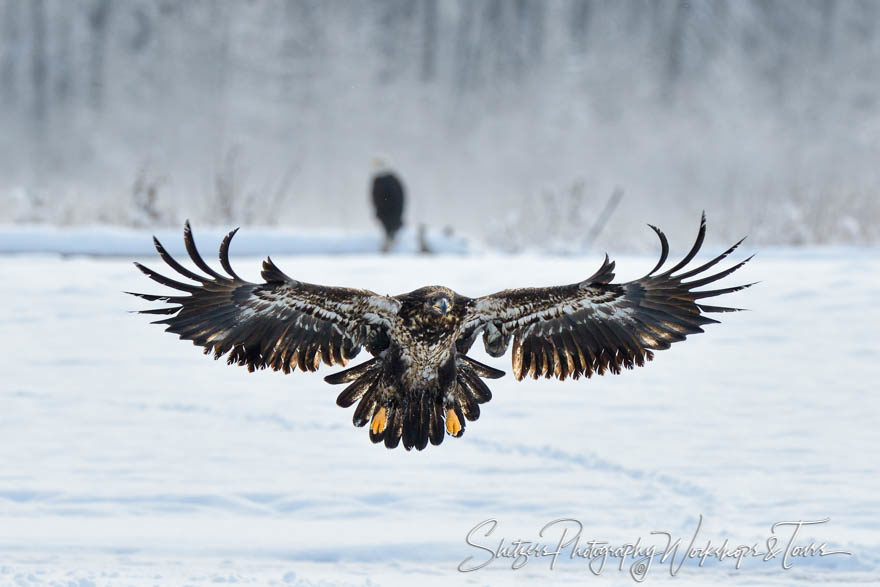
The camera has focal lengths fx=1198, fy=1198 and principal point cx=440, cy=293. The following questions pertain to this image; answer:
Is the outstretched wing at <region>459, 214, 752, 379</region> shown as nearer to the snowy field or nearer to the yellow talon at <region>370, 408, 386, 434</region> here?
the yellow talon at <region>370, 408, 386, 434</region>

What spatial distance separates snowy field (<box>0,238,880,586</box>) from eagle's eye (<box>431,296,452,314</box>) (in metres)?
2.09

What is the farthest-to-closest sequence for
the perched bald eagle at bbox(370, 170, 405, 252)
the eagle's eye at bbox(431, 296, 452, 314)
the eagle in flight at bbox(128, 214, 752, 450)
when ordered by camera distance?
the perched bald eagle at bbox(370, 170, 405, 252) < the eagle in flight at bbox(128, 214, 752, 450) < the eagle's eye at bbox(431, 296, 452, 314)

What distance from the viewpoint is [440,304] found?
4.12 m

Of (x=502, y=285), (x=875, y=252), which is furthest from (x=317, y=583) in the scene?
(x=875, y=252)

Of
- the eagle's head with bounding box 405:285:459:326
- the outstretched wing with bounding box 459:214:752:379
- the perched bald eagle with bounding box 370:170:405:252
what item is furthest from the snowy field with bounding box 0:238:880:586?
the perched bald eagle with bounding box 370:170:405:252

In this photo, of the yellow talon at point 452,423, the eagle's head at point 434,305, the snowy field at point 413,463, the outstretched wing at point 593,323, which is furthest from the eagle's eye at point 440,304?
the snowy field at point 413,463

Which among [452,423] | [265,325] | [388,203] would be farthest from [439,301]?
[388,203]

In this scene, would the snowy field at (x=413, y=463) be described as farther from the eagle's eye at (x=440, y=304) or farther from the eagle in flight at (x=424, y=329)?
the eagle's eye at (x=440, y=304)

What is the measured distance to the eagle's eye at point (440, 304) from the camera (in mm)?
4117

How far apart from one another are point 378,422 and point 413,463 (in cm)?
325

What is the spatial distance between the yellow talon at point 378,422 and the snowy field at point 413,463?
5.64ft

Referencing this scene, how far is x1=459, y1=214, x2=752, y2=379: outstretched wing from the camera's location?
4488 millimetres

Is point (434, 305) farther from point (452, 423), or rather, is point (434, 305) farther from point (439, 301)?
point (452, 423)

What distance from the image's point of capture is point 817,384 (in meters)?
9.22
